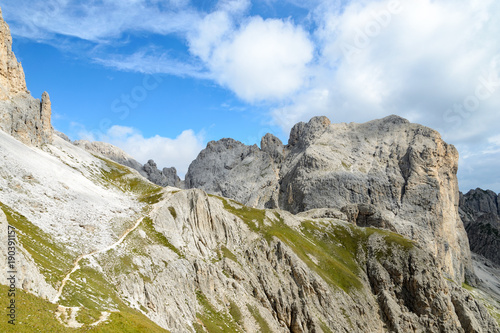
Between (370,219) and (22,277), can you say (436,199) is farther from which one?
(22,277)

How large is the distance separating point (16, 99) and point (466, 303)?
159780 mm

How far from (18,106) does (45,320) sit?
319 feet

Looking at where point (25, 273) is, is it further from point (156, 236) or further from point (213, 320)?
point (156, 236)

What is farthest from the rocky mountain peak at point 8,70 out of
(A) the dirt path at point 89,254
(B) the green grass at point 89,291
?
(B) the green grass at point 89,291

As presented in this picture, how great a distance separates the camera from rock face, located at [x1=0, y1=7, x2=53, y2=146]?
101 metres

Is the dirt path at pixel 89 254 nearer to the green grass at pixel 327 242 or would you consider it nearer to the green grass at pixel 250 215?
the green grass at pixel 250 215

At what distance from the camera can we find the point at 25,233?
51281 millimetres

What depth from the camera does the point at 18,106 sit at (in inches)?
4225

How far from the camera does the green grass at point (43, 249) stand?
45.2m

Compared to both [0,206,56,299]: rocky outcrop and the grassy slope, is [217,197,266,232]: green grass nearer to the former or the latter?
the grassy slope

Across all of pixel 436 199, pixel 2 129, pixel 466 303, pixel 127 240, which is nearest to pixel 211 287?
pixel 127 240

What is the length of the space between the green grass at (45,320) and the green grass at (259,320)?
39577 mm

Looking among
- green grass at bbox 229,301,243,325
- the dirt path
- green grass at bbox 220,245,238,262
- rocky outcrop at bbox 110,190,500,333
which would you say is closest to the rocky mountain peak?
rocky outcrop at bbox 110,190,500,333

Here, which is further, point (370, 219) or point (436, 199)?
point (436, 199)
